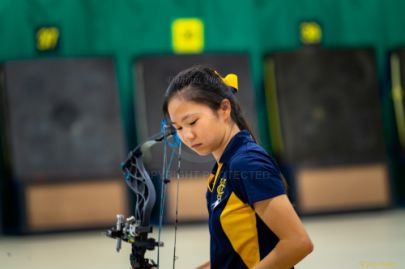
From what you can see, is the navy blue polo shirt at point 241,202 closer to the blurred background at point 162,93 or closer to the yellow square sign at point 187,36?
the blurred background at point 162,93

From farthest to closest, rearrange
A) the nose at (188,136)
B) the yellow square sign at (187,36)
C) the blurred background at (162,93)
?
the yellow square sign at (187,36) < the blurred background at (162,93) < the nose at (188,136)

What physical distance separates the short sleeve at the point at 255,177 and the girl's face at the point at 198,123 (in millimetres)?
97

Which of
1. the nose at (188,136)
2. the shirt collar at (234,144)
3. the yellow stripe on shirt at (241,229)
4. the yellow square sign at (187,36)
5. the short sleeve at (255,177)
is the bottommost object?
the yellow stripe on shirt at (241,229)

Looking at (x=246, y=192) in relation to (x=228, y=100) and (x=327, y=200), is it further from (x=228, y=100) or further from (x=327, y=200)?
(x=327, y=200)

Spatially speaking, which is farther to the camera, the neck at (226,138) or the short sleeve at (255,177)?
the neck at (226,138)

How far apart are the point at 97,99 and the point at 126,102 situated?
431mm

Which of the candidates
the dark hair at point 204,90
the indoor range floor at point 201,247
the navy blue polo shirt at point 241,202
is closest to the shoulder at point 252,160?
the navy blue polo shirt at point 241,202

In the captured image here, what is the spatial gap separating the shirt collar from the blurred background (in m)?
4.11

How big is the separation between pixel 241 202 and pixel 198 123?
198mm

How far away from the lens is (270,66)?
651 centimetres

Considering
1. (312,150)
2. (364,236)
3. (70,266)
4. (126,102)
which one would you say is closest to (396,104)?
(312,150)

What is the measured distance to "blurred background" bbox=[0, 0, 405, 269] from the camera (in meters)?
6.02

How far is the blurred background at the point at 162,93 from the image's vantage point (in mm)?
6023

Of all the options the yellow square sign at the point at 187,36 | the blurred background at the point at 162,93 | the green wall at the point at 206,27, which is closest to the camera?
the blurred background at the point at 162,93
